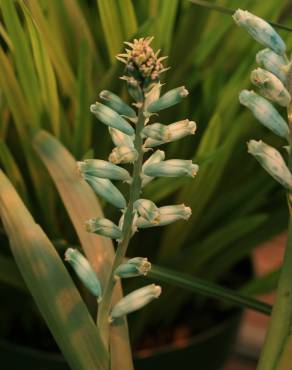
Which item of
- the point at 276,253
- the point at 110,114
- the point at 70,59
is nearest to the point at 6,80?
the point at 70,59

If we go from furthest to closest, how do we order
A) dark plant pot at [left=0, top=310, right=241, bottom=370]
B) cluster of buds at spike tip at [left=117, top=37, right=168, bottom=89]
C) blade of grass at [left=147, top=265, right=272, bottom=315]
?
dark plant pot at [left=0, top=310, right=241, bottom=370] → blade of grass at [left=147, top=265, right=272, bottom=315] → cluster of buds at spike tip at [left=117, top=37, right=168, bottom=89]

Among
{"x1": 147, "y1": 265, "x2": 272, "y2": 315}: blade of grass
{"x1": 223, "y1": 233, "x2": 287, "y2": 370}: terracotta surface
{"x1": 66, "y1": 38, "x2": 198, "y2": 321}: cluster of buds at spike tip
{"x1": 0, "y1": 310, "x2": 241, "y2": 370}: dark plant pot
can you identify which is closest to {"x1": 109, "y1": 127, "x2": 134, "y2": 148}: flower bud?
{"x1": 66, "y1": 38, "x2": 198, "y2": 321}: cluster of buds at spike tip

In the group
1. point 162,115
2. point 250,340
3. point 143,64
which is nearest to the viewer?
point 143,64

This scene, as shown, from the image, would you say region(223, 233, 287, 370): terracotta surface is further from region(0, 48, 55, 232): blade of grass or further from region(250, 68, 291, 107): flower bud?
region(250, 68, 291, 107): flower bud

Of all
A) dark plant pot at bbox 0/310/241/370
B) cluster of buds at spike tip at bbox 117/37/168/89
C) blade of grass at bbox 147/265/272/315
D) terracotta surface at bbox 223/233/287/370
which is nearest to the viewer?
cluster of buds at spike tip at bbox 117/37/168/89

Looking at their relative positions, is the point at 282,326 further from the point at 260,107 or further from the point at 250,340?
the point at 250,340

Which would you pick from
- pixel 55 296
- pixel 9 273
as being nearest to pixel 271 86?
pixel 55 296

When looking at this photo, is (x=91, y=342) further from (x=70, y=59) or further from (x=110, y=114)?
(x=70, y=59)
